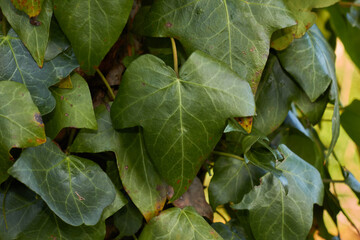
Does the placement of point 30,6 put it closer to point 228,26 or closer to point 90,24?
point 90,24

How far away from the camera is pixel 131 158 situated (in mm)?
582

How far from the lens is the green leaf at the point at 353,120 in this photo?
821mm

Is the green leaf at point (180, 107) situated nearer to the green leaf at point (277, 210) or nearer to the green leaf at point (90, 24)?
the green leaf at point (90, 24)

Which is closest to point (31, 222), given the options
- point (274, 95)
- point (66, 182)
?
point (66, 182)

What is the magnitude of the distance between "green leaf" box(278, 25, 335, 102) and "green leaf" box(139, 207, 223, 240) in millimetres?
281

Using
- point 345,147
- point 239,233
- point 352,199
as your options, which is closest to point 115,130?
point 239,233

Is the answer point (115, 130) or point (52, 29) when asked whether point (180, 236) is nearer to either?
point (115, 130)

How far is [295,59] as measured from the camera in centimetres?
68

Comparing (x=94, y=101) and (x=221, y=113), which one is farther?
(x=94, y=101)

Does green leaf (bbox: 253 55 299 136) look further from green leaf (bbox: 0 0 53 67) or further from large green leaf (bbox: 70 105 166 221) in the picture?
green leaf (bbox: 0 0 53 67)

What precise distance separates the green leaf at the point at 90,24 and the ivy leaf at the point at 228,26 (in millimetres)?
70

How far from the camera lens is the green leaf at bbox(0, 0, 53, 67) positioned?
0.50m

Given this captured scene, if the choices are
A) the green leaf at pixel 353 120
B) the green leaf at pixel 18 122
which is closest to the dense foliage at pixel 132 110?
the green leaf at pixel 18 122

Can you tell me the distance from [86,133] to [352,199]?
0.95 meters
